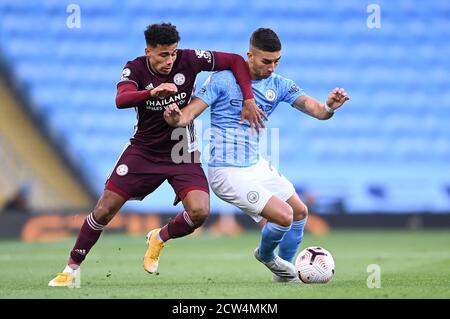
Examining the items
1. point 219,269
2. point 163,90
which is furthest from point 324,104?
point 219,269

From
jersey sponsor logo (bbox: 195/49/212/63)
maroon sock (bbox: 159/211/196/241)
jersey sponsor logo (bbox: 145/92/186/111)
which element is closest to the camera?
jersey sponsor logo (bbox: 145/92/186/111)

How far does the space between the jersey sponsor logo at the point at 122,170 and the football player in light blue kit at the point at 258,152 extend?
1.96ft

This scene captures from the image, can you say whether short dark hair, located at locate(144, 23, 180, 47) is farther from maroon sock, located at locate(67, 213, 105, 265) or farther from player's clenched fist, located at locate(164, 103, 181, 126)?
maroon sock, located at locate(67, 213, 105, 265)

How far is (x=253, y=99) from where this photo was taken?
723 cm

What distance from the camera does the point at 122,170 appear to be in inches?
288

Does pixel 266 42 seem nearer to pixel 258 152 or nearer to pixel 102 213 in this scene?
pixel 258 152

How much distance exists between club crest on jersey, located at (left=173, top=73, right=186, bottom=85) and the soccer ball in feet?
5.20

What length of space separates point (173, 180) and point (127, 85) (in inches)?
32.6

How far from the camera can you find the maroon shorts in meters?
7.27

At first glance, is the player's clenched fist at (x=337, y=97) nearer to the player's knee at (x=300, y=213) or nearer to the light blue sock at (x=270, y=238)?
the player's knee at (x=300, y=213)

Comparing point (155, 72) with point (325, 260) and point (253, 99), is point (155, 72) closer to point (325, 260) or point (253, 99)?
point (253, 99)

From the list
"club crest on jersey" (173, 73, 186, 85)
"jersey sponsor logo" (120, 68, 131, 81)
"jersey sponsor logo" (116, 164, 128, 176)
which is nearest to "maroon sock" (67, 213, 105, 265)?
"jersey sponsor logo" (116, 164, 128, 176)

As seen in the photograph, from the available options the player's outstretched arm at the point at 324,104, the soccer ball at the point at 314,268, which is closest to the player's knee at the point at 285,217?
the soccer ball at the point at 314,268
